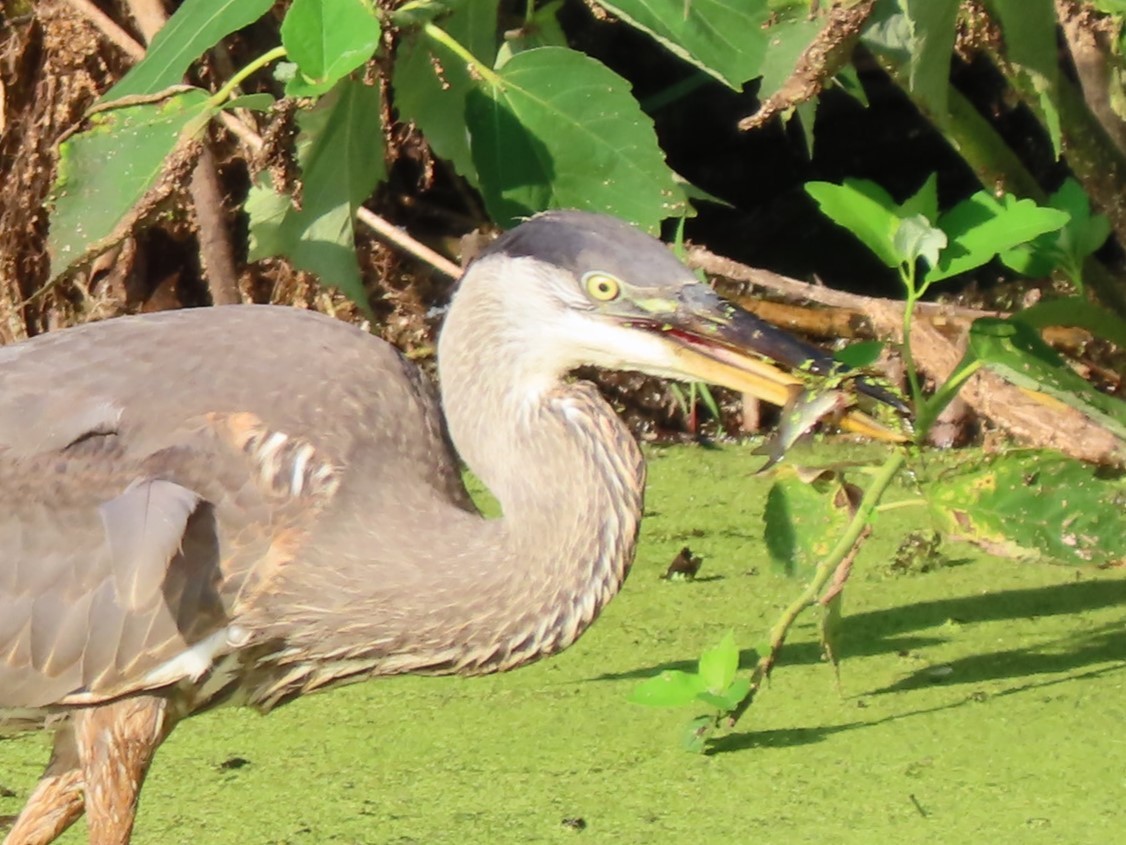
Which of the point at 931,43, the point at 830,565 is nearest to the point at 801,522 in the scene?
the point at 830,565

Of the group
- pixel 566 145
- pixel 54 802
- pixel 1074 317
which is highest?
Result: pixel 566 145

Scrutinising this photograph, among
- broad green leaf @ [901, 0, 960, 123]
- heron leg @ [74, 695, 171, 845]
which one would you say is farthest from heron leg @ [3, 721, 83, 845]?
broad green leaf @ [901, 0, 960, 123]

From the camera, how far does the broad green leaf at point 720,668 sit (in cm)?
270

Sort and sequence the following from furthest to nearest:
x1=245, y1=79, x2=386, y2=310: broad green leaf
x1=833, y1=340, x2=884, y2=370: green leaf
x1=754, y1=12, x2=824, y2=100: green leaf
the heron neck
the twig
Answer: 1. the twig
2. x1=245, y1=79, x2=386, y2=310: broad green leaf
3. x1=754, y1=12, x2=824, y2=100: green leaf
4. x1=833, y1=340, x2=884, y2=370: green leaf
5. the heron neck

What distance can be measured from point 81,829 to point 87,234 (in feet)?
3.01

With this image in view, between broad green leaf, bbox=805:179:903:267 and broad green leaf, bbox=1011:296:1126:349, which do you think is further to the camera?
broad green leaf, bbox=1011:296:1126:349

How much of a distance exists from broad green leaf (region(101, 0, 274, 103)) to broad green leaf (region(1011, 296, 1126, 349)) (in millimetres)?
1225

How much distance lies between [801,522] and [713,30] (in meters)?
0.75

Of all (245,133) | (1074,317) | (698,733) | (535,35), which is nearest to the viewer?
(698,733)

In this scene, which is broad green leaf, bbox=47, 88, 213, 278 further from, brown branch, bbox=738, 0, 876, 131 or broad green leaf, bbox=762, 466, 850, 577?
broad green leaf, bbox=762, 466, 850, 577

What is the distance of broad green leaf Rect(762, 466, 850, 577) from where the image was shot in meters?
2.84

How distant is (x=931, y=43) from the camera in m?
2.60

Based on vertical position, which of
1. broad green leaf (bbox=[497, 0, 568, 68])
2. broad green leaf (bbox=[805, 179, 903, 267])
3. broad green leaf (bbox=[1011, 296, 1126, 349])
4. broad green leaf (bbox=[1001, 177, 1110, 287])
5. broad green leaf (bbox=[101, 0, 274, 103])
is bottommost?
broad green leaf (bbox=[1011, 296, 1126, 349])

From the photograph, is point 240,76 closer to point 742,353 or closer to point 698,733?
point 742,353
